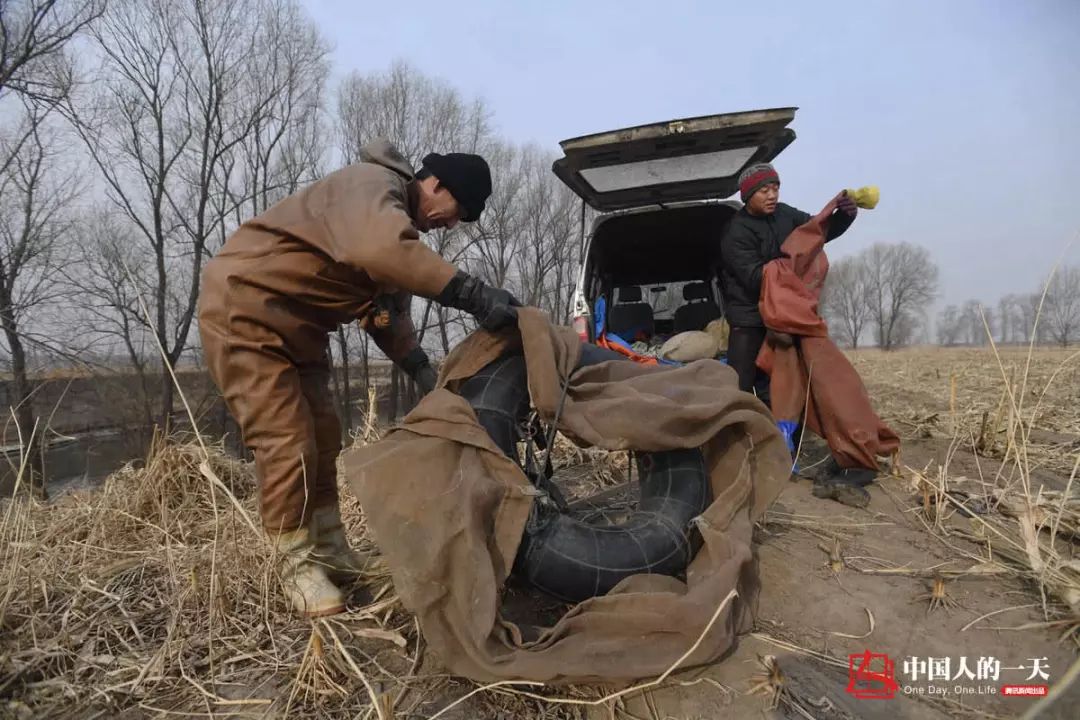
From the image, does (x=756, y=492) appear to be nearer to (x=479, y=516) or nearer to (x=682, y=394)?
(x=682, y=394)

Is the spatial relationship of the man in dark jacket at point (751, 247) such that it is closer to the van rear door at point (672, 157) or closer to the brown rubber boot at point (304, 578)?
the van rear door at point (672, 157)

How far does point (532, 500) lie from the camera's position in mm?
1676

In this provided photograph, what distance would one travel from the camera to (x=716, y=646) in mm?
1511

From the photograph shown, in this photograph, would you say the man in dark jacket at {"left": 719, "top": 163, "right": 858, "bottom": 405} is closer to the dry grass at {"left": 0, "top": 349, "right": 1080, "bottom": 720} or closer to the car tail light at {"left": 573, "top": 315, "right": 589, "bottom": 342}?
the dry grass at {"left": 0, "top": 349, "right": 1080, "bottom": 720}

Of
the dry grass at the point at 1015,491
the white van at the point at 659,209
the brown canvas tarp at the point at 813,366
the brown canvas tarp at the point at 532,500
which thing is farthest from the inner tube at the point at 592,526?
the white van at the point at 659,209

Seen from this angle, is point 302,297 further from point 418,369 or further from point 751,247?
point 751,247

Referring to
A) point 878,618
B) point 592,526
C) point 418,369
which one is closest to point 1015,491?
point 878,618

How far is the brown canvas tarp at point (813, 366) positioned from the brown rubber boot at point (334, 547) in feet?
8.09

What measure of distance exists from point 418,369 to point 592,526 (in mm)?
1331

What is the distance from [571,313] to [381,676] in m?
3.48

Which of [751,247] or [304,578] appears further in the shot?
[751,247]

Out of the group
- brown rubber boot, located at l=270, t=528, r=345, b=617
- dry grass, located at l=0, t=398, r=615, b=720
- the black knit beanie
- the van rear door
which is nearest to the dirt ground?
dry grass, located at l=0, t=398, r=615, b=720

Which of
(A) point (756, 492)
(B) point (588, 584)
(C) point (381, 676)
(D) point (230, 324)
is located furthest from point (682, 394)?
(D) point (230, 324)

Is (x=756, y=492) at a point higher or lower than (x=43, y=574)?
higher
